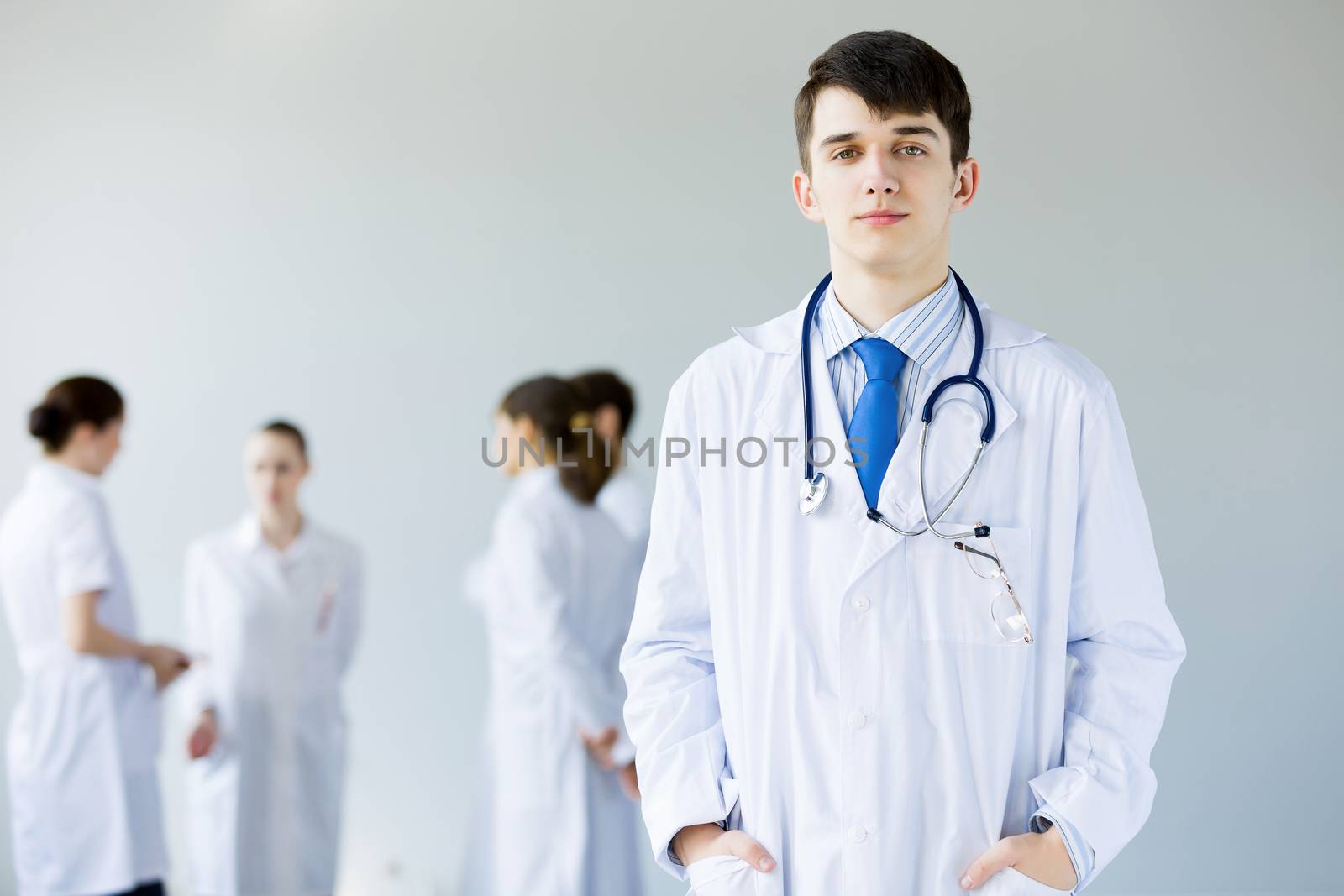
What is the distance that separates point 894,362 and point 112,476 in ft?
9.60

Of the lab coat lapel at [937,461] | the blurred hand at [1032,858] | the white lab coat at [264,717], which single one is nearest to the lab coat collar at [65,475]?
the white lab coat at [264,717]

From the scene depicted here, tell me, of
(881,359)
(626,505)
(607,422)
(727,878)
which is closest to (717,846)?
(727,878)

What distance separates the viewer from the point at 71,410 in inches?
116

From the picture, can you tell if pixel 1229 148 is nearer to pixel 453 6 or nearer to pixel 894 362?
pixel 453 6

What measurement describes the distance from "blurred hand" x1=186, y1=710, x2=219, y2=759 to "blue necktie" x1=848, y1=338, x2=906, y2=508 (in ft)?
7.91

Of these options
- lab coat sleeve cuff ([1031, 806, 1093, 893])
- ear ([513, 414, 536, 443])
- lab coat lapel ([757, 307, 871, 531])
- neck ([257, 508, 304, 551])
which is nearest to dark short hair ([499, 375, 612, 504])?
ear ([513, 414, 536, 443])

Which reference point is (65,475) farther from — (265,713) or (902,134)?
(902,134)

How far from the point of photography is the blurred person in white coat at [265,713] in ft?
9.68

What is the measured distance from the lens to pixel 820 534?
116 centimetres

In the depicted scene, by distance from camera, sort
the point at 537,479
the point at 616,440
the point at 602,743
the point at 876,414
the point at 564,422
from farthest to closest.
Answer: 1. the point at 616,440
2. the point at 564,422
3. the point at 537,479
4. the point at 602,743
5. the point at 876,414

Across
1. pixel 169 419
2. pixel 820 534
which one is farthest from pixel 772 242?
pixel 820 534

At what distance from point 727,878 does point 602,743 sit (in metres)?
1.52

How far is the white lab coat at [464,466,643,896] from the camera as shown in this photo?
8.60ft

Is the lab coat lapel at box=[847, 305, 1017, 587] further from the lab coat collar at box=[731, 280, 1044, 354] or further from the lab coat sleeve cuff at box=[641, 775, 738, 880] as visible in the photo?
the lab coat sleeve cuff at box=[641, 775, 738, 880]
